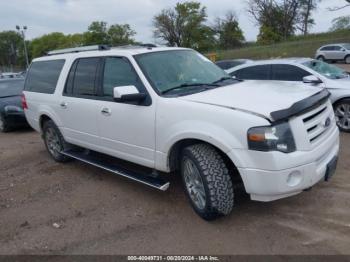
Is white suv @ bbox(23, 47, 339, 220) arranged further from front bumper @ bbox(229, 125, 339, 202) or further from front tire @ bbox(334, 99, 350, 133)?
front tire @ bbox(334, 99, 350, 133)

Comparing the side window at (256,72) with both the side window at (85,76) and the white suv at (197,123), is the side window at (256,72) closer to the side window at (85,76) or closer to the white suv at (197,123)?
the white suv at (197,123)

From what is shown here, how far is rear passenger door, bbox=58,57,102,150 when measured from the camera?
502 centimetres

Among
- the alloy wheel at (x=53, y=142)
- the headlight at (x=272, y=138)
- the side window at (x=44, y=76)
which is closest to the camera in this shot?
the headlight at (x=272, y=138)

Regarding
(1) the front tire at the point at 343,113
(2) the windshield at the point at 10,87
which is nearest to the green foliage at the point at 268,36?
(2) the windshield at the point at 10,87

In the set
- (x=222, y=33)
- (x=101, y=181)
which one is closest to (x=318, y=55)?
(x=101, y=181)

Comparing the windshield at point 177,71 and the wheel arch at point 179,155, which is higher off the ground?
the windshield at point 177,71

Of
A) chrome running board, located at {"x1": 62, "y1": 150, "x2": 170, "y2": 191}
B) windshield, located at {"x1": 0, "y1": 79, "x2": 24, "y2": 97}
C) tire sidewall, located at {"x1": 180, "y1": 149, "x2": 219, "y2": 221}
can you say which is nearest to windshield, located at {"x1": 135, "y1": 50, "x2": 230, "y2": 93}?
tire sidewall, located at {"x1": 180, "y1": 149, "x2": 219, "y2": 221}

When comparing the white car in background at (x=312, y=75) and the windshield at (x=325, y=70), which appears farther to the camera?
the windshield at (x=325, y=70)

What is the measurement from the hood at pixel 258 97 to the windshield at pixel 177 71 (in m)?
0.33

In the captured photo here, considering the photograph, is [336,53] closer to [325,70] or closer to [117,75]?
[325,70]

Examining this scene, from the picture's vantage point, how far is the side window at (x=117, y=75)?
176 inches

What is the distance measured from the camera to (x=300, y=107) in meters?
3.41

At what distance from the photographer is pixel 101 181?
5414 millimetres

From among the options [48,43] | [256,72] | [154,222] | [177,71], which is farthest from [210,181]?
[48,43]
